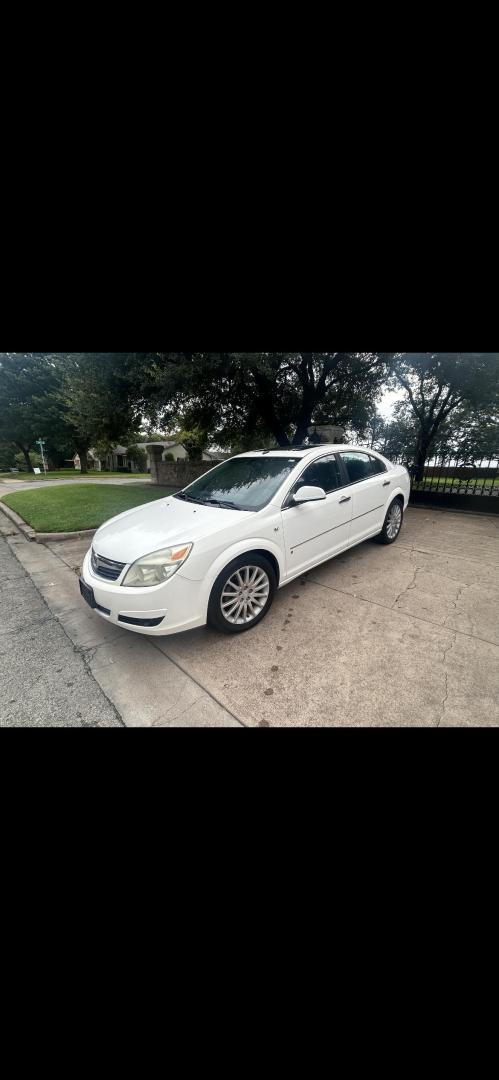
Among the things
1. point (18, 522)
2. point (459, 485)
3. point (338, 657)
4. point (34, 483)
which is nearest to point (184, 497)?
point (338, 657)

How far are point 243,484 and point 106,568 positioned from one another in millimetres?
1611

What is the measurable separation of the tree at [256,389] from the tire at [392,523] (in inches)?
169

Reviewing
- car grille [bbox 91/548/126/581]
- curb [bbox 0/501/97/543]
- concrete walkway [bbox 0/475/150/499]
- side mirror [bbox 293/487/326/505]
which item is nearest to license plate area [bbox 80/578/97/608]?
car grille [bbox 91/548/126/581]

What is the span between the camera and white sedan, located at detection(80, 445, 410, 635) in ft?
7.86

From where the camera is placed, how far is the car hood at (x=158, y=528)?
250cm

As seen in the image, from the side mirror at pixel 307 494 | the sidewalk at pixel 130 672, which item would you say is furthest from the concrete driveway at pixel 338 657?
the side mirror at pixel 307 494

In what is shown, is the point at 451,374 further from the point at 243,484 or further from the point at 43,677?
the point at 43,677

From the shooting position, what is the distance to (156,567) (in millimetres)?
2377

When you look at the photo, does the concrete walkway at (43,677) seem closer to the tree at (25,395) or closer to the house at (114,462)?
the tree at (25,395)
